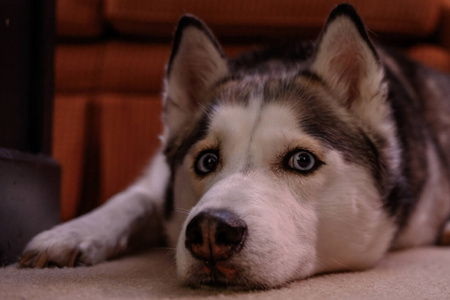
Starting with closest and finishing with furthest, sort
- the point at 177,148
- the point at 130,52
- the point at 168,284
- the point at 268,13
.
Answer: the point at 168,284, the point at 177,148, the point at 268,13, the point at 130,52

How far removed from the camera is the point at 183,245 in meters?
1.36

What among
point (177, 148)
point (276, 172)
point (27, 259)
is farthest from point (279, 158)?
point (27, 259)

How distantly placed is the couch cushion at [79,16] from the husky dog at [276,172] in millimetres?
1226

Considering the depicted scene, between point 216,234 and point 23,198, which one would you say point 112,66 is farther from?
point 216,234

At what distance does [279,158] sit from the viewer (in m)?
1.58

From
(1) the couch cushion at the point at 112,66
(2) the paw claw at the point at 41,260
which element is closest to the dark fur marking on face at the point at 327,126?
(2) the paw claw at the point at 41,260

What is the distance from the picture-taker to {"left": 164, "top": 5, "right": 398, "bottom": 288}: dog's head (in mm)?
1315

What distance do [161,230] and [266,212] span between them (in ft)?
3.59

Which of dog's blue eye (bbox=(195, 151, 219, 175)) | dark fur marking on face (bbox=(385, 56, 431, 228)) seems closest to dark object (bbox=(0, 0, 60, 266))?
dog's blue eye (bbox=(195, 151, 219, 175))

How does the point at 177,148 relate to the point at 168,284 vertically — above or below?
above

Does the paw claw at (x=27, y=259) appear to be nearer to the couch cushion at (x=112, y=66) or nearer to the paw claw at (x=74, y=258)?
the paw claw at (x=74, y=258)

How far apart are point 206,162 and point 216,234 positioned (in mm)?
514

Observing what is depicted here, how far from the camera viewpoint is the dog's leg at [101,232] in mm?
1701

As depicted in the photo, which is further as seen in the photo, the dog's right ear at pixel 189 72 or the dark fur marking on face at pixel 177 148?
the dog's right ear at pixel 189 72
